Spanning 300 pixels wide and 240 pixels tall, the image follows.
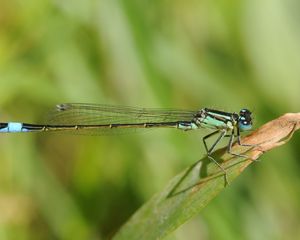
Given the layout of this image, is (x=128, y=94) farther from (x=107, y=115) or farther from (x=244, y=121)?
(x=244, y=121)

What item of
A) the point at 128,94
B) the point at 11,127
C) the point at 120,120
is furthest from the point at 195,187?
the point at 11,127

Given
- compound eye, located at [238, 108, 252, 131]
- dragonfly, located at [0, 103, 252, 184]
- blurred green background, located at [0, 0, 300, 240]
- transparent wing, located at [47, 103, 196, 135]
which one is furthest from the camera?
blurred green background, located at [0, 0, 300, 240]

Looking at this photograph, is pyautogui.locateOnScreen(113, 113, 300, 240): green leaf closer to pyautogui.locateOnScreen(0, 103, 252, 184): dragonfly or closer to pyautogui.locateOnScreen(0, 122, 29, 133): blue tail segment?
pyautogui.locateOnScreen(0, 103, 252, 184): dragonfly

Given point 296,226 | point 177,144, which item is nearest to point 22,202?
point 177,144

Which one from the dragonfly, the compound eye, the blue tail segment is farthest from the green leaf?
the blue tail segment

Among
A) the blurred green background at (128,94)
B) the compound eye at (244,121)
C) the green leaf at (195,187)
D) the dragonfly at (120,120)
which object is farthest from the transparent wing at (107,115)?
the green leaf at (195,187)

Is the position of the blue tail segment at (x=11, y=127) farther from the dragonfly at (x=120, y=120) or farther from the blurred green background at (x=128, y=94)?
the blurred green background at (x=128, y=94)

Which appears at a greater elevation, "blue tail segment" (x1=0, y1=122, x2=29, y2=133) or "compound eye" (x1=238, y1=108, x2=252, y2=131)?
"blue tail segment" (x1=0, y1=122, x2=29, y2=133)
